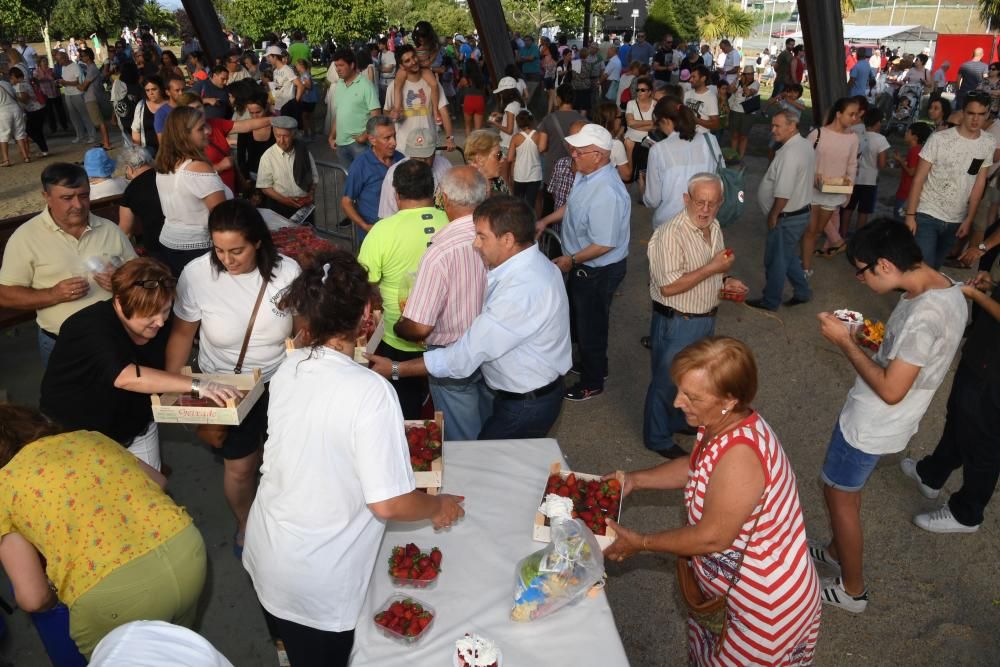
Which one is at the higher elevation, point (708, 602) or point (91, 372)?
point (91, 372)

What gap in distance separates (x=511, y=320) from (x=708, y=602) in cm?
133

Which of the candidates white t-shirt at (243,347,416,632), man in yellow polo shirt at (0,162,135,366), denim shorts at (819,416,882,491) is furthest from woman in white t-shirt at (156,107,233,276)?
denim shorts at (819,416,882,491)

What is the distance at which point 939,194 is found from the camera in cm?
598

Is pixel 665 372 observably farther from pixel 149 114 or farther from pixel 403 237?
pixel 149 114

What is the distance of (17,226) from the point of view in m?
6.02

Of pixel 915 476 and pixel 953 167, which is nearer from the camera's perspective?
pixel 915 476

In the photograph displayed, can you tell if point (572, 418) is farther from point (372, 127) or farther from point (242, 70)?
point (242, 70)

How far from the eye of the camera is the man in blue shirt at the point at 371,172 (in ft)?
17.5

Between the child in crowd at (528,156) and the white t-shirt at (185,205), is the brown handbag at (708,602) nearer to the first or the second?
the white t-shirt at (185,205)

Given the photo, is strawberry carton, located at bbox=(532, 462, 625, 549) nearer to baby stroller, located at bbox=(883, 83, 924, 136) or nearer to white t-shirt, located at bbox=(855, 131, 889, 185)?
white t-shirt, located at bbox=(855, 131, 889, 185)

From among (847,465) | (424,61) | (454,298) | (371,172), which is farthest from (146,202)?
(847,465)

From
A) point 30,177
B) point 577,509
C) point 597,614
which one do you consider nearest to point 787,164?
point 577,509

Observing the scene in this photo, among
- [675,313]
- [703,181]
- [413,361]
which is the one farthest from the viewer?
[675,313]

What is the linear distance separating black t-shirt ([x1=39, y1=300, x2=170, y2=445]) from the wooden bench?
2416 millimetres
